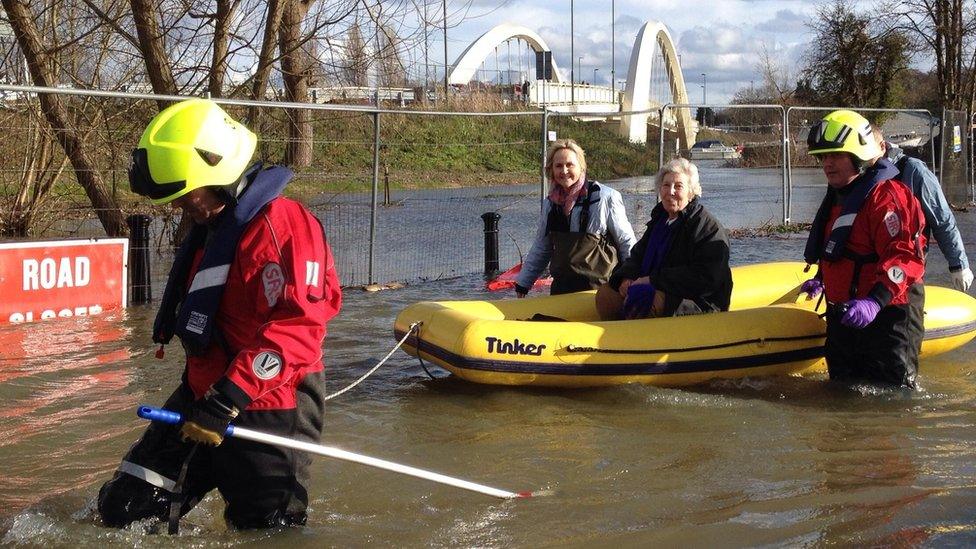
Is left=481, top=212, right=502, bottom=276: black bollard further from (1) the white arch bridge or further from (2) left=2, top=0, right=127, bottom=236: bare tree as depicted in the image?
(1) the white arch bridge

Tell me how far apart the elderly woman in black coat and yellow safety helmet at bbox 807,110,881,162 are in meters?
0.90

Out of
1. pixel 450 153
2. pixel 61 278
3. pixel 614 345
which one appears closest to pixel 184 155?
pixel 614 345

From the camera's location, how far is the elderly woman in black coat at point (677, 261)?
7004mm

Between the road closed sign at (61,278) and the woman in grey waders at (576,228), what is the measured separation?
13.7ft

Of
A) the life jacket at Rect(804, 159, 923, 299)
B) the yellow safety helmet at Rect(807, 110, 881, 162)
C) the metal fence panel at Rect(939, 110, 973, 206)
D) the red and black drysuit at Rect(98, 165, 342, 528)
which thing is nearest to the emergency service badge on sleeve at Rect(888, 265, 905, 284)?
the life jacket at Rect(804, 159, 923, 299)

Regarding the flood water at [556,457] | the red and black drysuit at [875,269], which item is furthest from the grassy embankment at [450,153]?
the red and black drysuit at [875,269]

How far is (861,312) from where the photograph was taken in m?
6.12

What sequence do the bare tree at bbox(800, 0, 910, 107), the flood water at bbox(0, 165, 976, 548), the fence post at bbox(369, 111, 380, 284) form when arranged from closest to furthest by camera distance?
the flood water at bbox(0, 165, 976, 548) → the fence post at bbox(369, 111, 380, 284) → the bare tree at bbox(800, 0, 910, 107)

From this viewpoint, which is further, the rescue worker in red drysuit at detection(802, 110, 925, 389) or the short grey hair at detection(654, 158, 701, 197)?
the short grey hair at detection(654, 158, 701, 197)

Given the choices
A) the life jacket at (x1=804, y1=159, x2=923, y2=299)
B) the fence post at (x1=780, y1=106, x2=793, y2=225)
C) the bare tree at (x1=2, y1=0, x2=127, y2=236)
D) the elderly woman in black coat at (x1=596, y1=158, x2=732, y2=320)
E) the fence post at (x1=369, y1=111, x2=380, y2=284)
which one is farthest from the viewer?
the fence post at (x1=780, y1=106, x2=793, y2=225)

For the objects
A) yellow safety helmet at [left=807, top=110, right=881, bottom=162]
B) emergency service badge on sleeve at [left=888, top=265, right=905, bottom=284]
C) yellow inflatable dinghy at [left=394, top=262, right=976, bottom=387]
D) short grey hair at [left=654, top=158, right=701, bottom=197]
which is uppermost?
yellow safety helmet at [left=807, top=110, right=881, bottom=162]

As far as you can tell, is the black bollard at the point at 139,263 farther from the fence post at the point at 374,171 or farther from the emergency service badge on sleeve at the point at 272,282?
the emergency service badge on sleeve at the point at 272,282

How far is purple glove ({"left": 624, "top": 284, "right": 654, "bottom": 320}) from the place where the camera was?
7.41 m

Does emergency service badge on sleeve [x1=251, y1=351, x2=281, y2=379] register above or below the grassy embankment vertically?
below
